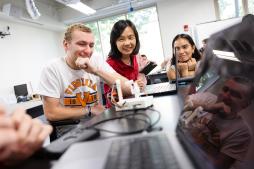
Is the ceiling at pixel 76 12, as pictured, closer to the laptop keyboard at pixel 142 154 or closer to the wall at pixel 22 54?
the wall at pixel 22 54

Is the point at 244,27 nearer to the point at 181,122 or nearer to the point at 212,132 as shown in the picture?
the point at 212,132

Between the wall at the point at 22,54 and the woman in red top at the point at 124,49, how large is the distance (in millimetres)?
3732

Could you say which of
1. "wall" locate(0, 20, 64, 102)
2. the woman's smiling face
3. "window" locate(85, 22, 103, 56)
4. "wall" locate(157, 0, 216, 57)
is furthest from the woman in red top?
"window" locate(85, 22, 103, 56)

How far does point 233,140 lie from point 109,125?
45 cm

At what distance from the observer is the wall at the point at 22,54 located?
5.30 m

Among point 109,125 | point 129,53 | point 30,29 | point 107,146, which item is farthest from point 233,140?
point 30,29

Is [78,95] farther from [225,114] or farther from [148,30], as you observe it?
[148,30]

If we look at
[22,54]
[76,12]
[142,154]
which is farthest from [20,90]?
[142,154]

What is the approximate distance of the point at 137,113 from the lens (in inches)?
36.7

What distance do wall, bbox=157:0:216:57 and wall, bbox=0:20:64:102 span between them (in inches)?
131

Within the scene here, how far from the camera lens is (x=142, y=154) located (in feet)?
1.65

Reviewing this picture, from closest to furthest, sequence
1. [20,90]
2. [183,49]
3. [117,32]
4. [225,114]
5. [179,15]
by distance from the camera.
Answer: [225,114], [117,32], [183,49], [20,90], [179,15]

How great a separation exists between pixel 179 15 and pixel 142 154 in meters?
6.83

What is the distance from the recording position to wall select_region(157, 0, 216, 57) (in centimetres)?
668
